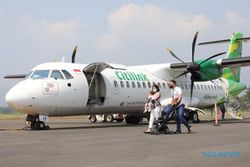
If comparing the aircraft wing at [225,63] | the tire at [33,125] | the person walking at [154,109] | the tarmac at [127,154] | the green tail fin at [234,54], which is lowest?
the tarmac at [127,154]

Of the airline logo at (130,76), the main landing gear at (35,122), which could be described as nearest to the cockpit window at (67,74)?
the main landing gear at (35,122)

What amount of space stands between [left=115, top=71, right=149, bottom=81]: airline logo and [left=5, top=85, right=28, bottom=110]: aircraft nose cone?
5.53m

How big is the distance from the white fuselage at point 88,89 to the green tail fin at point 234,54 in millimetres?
5608

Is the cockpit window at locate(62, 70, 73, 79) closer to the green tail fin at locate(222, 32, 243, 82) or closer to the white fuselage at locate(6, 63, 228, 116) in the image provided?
the white fuselage at locate(6, 63, 228, 116)

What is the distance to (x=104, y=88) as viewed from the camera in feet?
61.4

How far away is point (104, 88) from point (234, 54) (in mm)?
12933

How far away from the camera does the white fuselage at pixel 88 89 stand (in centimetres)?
1581

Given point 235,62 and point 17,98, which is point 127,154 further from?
point 235,62

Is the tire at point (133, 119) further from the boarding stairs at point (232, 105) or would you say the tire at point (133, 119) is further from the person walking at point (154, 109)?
the boarding stairs at point (232, 105)

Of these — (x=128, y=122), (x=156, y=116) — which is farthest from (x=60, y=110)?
(x=128, y=122)

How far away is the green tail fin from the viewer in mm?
28078

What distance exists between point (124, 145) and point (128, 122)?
1330 cm

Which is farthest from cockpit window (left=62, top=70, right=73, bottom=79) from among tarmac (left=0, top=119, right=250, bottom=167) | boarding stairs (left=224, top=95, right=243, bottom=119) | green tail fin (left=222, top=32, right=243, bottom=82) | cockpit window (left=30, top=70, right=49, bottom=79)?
boarding stairs (left=224, top=95, right=243, bottom=119)

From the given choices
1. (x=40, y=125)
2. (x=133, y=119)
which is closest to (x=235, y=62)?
(x=133, y=119)
